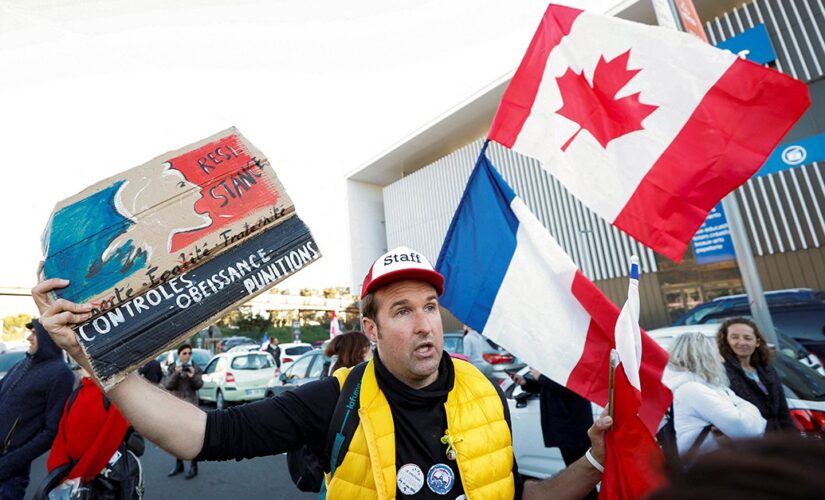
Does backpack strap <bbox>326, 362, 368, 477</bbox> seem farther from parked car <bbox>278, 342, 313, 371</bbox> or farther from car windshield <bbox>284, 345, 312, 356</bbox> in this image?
car windshield <bbox>284, 345, 312, 356</bbox>

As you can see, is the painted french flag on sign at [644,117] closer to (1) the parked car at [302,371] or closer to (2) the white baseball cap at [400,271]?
(2) the white baseball cap at [400,271]

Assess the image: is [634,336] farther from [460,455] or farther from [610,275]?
[610,275]

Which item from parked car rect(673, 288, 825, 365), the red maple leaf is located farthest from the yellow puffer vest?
parked car rect(673, 288, 825, 365)

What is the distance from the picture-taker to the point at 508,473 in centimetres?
158

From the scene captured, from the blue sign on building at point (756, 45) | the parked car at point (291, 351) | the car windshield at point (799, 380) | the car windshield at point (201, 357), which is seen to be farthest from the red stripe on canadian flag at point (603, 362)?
the car windshield at point (201, 357)

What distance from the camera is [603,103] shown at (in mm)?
3250

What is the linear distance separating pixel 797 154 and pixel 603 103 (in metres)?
16.5

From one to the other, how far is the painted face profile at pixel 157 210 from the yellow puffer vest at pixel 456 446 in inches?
32.8

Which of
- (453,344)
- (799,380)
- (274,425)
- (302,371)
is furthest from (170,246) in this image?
(453,344)

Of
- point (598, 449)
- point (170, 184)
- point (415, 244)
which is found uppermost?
point (415, 244)

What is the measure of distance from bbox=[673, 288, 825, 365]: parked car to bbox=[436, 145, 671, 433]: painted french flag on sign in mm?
5531

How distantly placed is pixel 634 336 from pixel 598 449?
0.52m

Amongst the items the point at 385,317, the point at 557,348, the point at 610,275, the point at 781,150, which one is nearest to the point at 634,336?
the point at 557,348

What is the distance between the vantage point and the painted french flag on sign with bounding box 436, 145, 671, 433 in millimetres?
2404
